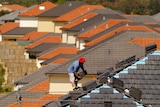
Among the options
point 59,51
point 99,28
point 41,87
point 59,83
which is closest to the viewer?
point 59,83

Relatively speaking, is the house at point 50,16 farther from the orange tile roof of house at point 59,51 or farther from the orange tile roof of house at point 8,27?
the orange tile roof of house at point 59,51

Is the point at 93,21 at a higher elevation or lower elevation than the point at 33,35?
higher

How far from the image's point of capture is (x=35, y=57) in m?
70.1

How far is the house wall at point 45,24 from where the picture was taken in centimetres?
8888

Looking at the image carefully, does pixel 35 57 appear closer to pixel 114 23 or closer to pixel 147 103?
pixel 114 23

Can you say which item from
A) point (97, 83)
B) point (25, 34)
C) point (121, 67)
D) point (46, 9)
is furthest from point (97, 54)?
point (46, 9)

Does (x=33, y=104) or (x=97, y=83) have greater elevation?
(x=97, y=83)

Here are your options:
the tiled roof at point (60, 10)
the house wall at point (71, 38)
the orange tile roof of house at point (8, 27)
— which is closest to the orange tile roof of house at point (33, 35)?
the tiled roof at point (60, 10)

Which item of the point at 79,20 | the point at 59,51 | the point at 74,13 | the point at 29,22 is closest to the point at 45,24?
the point at 74,13

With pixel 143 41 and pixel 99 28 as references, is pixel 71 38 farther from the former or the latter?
pixel 143 41

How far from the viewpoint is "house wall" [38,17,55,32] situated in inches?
3499

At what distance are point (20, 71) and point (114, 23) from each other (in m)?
9.17

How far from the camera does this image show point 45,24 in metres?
89.7

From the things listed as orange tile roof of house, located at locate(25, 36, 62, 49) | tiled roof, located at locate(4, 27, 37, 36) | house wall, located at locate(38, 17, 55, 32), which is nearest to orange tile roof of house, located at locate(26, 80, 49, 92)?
orange tile roof of house, located at locate(25, 36, 62, 49)
